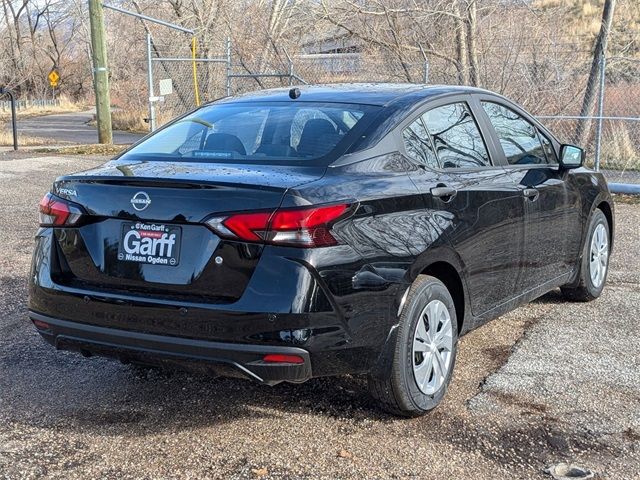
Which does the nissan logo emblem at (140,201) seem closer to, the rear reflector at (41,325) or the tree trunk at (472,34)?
the rear reflector at (41,325)

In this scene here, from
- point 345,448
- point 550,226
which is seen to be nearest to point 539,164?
point 550,226

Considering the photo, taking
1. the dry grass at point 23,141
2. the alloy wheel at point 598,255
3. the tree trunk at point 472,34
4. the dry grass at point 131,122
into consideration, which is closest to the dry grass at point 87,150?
the dry grass at point 23,141

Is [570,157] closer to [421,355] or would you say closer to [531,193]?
[531,193]

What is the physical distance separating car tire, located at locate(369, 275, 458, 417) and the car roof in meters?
1.07

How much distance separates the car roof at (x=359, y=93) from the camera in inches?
177

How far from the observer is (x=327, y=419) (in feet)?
13.3

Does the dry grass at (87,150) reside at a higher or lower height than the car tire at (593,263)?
lower

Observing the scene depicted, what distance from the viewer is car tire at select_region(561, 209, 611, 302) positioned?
6062 millimetres

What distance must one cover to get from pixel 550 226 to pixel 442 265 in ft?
4.72

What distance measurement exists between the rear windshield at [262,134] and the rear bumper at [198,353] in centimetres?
97

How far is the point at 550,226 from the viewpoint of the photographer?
538 centimetres

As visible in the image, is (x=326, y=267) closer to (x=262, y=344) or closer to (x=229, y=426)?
(x=262, y=344)

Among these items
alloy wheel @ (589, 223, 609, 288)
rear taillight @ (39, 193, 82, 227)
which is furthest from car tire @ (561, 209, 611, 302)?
rear taillight @ (39, 193, 82, 227)

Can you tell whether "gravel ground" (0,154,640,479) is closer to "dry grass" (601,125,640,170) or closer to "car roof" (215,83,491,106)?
"car roof" (215,83,491,106)
